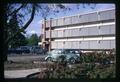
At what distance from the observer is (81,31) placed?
1012 cm

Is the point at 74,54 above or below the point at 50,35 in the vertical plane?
below

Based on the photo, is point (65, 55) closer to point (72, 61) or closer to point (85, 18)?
point (72, 61)

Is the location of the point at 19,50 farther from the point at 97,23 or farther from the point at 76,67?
the point at 97,23

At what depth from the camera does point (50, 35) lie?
8.89 meters

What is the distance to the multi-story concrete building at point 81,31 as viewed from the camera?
8914mm

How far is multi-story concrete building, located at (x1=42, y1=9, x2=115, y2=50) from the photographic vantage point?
8914 millimetres

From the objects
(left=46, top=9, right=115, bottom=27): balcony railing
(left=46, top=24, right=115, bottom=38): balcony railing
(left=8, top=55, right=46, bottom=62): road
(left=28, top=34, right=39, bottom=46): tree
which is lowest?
(left=8, top=55, right=46, bottom=62): road

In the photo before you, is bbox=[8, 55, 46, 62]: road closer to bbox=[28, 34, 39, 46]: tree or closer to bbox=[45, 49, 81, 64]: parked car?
bbox=[45, 49, 81, 64]: parked car

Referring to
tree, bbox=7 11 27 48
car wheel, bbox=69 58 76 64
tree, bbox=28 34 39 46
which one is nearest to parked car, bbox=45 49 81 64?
car wheel, bbox=69 58 76 64

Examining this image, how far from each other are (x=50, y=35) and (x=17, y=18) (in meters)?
1.64

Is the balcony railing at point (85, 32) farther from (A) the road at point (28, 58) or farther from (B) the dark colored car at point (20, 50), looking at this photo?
(B) the dark colored car at point (20, 50)
